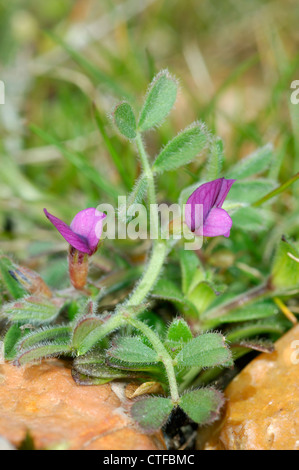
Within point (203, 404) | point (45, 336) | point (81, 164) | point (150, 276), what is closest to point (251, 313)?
point (150, 276)

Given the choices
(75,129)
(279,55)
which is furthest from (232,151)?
(75,129)

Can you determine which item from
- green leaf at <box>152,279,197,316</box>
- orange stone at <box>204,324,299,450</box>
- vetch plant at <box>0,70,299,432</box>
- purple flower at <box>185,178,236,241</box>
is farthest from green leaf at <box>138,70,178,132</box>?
orange stone at <box>204,324,299,450</box>

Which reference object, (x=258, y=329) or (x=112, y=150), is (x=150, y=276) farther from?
(x=112, y=150)

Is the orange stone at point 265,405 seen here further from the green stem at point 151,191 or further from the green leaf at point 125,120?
the green leaf at point 125,120

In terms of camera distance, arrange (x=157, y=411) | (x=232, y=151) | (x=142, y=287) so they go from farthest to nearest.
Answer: (x=232, y=151) < (x=142, y=287) < (x=157, y=411)

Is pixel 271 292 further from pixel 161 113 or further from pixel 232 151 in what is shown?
pixel 232 151

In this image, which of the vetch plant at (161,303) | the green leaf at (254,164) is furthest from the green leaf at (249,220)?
the green leaf at (254,164)
